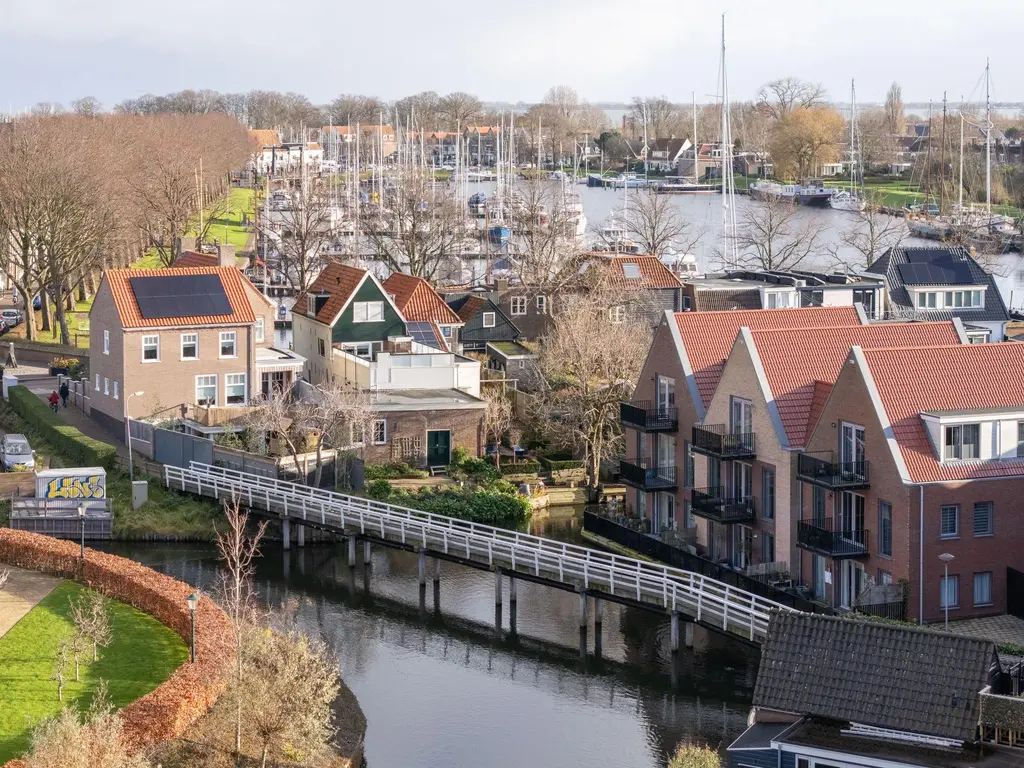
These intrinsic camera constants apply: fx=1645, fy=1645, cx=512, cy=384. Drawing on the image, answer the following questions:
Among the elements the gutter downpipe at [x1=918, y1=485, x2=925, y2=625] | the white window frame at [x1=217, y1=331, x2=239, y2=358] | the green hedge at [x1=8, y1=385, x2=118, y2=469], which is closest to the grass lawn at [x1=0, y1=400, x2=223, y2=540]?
the green hedge at [x1=8, y1=385, x2=118, y2=469]

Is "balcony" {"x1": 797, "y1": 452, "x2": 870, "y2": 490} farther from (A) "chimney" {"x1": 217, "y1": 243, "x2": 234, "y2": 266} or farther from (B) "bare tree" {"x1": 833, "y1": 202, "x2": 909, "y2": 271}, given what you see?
(B) "bare tree" {"x1": 833, "y1": 202, "x2": 909, "y2": 271}

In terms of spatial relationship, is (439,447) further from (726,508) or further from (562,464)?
(726,508)

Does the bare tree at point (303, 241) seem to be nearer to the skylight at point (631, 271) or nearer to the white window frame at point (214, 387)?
the skylight at point (631, 271)

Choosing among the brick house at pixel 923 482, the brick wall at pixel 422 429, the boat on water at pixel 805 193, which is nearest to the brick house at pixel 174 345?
the brick wall at pixel 422 429

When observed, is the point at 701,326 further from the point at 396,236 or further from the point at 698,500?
the point at 396,236

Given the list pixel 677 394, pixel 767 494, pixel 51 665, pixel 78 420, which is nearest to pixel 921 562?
pixel 767 494

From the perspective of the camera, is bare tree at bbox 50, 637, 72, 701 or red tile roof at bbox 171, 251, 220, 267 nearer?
bare tree at bbox 50, 637, 72, 701
